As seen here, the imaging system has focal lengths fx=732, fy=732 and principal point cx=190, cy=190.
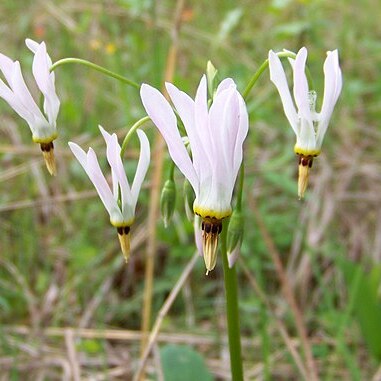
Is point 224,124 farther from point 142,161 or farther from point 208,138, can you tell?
point 142,161

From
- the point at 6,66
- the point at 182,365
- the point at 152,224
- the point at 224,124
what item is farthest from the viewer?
the point at 152,224

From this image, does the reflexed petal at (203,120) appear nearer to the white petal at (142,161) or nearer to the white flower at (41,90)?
the white petal at (142,161)

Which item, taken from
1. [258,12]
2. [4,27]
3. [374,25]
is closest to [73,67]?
[4,27]

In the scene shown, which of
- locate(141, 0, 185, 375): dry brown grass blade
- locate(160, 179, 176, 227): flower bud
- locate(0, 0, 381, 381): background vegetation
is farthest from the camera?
locate(0, 0, 381, 381): background vegetation

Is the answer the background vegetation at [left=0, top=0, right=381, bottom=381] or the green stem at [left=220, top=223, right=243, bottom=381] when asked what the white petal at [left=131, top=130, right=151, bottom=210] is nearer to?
the green stem at [left=220, top=223, right=243, bottom=381]

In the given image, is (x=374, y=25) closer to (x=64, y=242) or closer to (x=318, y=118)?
(x=64, y=242)

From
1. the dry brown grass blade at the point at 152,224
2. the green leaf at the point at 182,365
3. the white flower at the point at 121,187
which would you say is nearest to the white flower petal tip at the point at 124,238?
the white flower at the point at 121,187

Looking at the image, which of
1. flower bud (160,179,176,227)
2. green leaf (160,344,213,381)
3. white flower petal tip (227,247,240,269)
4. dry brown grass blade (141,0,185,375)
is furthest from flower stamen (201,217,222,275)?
dry brown grass blade (141,0,185,375)

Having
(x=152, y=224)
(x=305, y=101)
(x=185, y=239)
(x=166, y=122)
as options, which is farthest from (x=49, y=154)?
(x=185, y=239)
